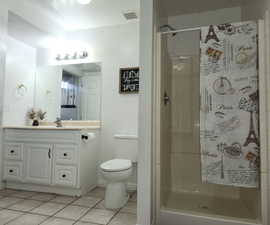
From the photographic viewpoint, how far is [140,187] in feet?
5.49

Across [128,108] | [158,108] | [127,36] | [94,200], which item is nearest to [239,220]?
[158,108]

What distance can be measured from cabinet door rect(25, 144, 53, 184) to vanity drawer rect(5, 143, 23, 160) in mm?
101

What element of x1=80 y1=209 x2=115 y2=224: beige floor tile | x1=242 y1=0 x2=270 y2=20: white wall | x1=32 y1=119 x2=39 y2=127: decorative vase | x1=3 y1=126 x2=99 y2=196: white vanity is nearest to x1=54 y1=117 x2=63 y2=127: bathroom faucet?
x1=3 y1=126 x2=99 y2=196: white vanity

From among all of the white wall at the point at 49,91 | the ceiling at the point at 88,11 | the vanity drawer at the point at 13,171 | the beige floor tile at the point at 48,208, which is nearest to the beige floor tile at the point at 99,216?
the beige floor tile at the point at 48,208

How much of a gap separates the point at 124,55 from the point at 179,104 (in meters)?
1.14

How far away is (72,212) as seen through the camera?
200cm

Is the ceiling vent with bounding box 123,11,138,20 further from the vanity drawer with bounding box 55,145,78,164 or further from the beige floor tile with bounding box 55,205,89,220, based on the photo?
the beige floor tile with bounding box 55,205,89,220

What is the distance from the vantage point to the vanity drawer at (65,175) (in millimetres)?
2391

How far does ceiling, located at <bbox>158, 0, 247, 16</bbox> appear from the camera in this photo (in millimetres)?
2182

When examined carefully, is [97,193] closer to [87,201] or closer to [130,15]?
[87,201]

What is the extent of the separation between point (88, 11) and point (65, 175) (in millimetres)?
2152

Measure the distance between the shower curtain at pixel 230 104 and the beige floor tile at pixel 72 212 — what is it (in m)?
1.27

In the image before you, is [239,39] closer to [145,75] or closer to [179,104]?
[145,75]

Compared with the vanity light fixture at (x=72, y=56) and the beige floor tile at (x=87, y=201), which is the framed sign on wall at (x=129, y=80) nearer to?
the vanity light fixture at (x=72, y=56)
